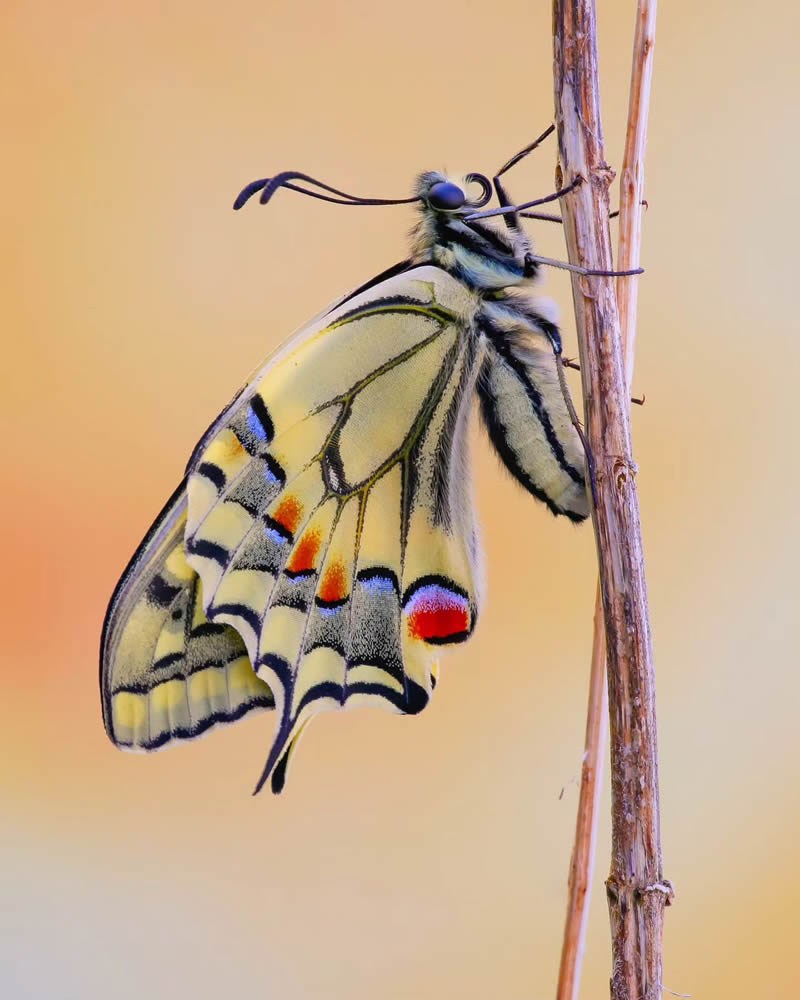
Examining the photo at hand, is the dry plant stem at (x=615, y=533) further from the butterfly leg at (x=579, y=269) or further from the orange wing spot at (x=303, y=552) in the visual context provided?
the orange wing spot at (x=303, y=552)

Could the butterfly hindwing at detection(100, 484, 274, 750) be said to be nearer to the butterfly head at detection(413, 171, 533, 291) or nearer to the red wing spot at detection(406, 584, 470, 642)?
the red wing spot at detection(406, 584, 470, 642)

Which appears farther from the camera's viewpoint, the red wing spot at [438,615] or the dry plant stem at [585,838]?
the red wing spot at [438,615]

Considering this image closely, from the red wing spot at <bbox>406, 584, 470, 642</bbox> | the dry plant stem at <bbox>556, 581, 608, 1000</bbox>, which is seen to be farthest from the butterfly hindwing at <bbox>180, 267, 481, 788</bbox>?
the dry plant stem at <bbox>556, 581, 608, 1000</bbox>

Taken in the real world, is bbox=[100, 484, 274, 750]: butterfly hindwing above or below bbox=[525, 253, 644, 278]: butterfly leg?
below

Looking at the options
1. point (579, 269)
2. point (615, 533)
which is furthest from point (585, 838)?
point (579, 269)

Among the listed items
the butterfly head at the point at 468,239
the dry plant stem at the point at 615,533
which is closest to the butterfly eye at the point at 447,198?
the butterfly head at the point at 468,239

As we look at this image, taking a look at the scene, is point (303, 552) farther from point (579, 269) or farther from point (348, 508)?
point (579, 269)

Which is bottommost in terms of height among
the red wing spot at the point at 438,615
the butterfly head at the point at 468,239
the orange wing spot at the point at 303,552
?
the red wing spot at the point at 438,615

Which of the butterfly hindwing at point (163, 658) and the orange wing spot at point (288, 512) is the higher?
the orange wing spot at point (288, 512)
